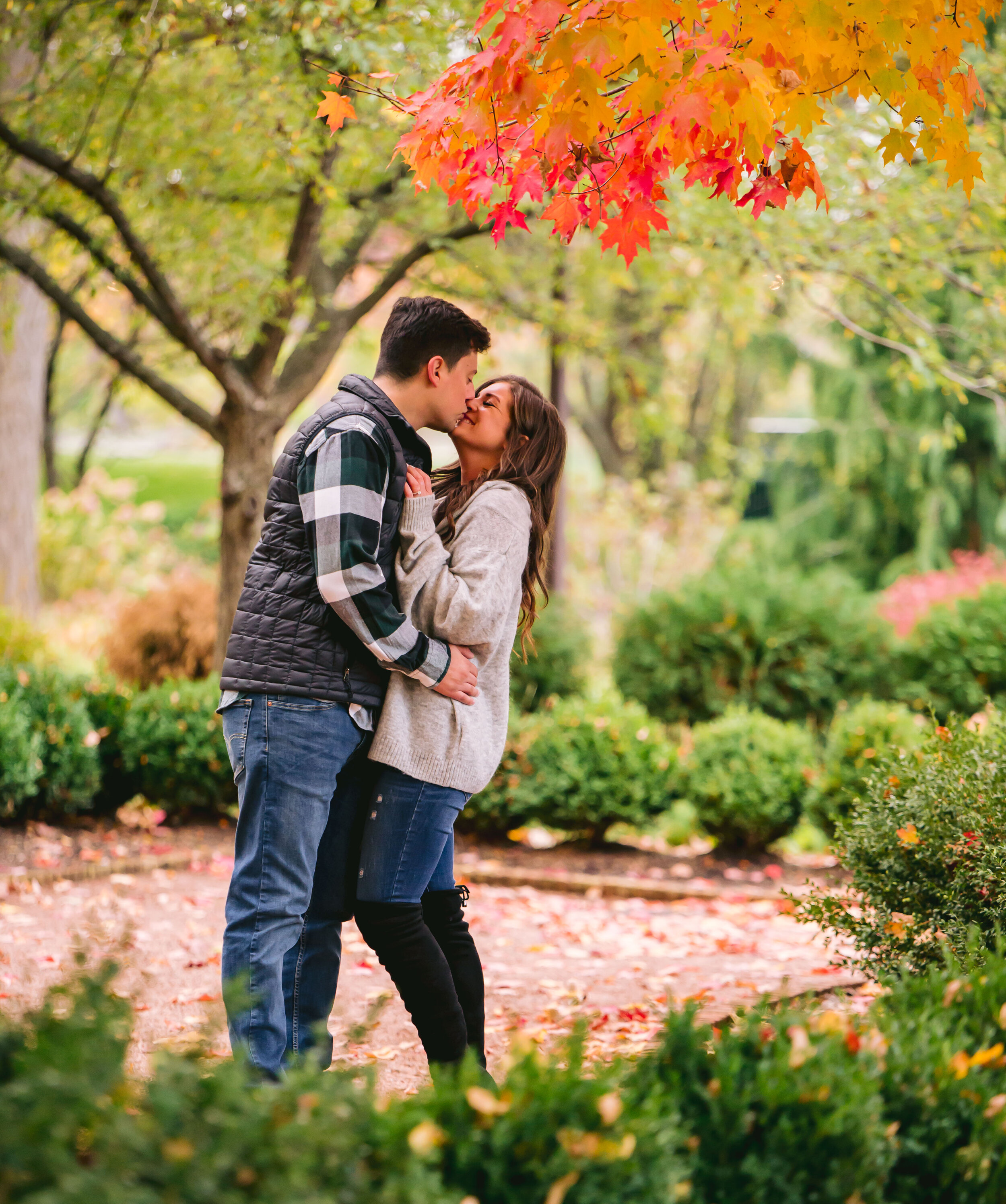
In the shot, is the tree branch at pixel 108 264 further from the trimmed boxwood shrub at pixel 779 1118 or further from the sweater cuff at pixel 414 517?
the trimmed boxwood shrub at pixel 779 1118

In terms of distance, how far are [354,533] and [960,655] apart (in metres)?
5.43

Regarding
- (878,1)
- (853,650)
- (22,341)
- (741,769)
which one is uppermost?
(22,341)

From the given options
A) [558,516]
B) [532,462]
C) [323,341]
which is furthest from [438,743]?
[558,516]

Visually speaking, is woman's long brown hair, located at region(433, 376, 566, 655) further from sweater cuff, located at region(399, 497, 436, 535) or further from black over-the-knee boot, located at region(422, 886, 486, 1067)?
black over-the-knee boot, located at region(422, 886, 486, 1067)

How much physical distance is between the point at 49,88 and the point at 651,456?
10308 mm

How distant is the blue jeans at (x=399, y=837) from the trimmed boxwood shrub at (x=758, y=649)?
4439mm

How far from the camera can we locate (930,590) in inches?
333

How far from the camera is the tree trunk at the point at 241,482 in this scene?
619 cm

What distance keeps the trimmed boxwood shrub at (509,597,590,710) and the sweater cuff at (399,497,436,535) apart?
459 centimetres

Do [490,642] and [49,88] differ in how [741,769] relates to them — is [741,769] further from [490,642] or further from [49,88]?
[49,88]

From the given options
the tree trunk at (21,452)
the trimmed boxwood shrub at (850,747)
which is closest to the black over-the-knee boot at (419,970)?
the trimmed boxwood shrub at (850,747)

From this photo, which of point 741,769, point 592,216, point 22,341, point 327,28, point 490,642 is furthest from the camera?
point 22,341

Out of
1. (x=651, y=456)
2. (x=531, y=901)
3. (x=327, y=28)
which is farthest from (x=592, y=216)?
(x=651, y=456)

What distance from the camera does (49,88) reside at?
5.47 m
